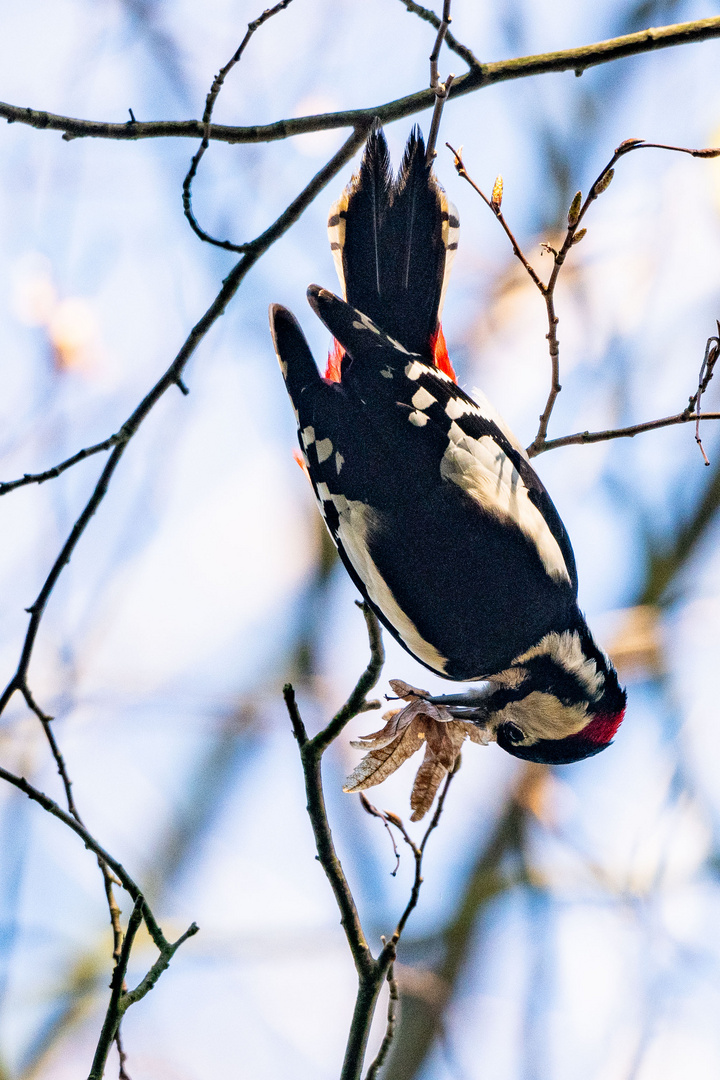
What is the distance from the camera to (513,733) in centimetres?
232

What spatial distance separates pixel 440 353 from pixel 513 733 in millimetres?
949

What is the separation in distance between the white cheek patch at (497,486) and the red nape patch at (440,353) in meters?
0.23

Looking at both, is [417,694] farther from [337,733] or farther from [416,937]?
[416,937]

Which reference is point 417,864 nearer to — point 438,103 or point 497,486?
point 497,486

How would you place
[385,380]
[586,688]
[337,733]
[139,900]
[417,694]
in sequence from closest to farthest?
[139,900] < [337,733] < [417,694] < [385,380] < [586,688]

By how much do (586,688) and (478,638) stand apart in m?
0.35

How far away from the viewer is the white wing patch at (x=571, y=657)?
220cm

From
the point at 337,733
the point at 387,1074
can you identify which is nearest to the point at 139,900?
the point at 337,733

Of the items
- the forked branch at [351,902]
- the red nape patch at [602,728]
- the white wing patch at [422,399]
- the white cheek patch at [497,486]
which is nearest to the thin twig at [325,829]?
the forked branch at [351,902]

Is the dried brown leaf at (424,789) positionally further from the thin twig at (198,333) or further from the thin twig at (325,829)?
the thin twig at (198,333)

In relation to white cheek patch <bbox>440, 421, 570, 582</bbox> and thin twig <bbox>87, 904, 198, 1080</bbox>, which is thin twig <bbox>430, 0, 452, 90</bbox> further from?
thin twig <bbox>87, 904, 198, 1080</bbox>

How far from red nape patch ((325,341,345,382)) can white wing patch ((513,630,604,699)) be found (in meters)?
0.78

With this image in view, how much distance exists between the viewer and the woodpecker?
6.68 ft

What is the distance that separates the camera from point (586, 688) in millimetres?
2271
